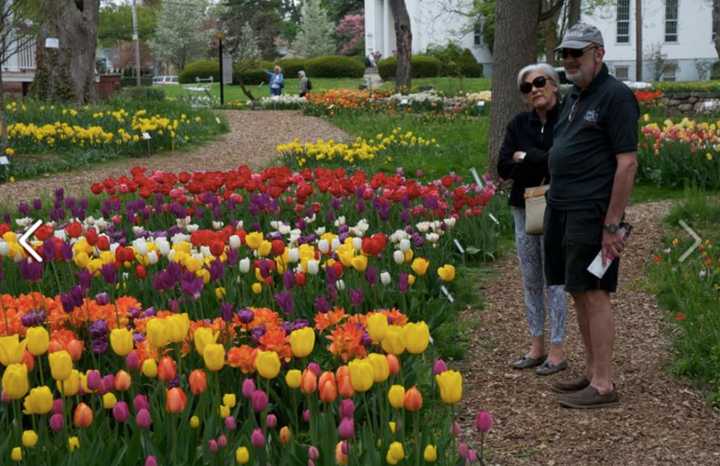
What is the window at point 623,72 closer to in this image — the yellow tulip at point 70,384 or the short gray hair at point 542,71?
the short gray hair at point 542,71

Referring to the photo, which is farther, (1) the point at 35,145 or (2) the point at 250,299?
(1) the point at 35,145

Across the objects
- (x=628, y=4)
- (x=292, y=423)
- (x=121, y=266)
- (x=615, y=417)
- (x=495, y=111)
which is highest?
(x=628, y=4)

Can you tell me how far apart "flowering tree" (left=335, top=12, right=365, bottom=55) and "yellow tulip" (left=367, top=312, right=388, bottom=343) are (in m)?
61.3

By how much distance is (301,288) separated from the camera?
5035 millimetres

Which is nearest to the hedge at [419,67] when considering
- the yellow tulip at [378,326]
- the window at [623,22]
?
the window at [623,22]

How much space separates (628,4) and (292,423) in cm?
4491

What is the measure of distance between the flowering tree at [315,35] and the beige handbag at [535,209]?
5972 cm

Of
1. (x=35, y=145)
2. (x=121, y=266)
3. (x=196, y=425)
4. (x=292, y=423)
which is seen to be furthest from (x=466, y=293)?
(x=35, y=145)

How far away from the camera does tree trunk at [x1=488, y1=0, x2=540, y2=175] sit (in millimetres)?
9633

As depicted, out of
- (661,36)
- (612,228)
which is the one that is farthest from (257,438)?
(661,36)

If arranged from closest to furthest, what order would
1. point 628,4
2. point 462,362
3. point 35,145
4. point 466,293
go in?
point 462,362
point 466,293
point 35,145
point 628,4

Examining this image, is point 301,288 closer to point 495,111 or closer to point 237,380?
point 237,380

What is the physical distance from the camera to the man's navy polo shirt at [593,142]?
431 cm

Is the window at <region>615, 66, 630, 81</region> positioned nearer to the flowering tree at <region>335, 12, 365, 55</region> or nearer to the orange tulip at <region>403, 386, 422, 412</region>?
the flowering tree at <region>335, 12, 365, 55</region>
